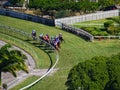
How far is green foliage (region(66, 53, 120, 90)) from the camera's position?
25.6m

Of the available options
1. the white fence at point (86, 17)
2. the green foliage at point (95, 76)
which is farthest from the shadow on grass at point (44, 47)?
the green foliage at point (95, 76)

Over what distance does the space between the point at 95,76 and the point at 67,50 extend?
14.6m

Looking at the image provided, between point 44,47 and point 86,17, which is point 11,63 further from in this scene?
point 86,17

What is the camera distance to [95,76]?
2602 centimetres

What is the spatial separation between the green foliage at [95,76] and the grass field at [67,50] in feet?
10.5

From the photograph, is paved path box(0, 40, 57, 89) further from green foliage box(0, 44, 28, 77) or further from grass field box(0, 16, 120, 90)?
green foliage box(0, 44, 28, 77)

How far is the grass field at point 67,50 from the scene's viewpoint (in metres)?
30.1

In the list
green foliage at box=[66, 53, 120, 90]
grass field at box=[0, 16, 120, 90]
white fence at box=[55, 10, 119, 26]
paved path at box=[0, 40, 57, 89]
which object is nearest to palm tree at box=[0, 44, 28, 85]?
grass field at box=[0, 16, 120, 90]

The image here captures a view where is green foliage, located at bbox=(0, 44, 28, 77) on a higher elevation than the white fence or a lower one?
higher

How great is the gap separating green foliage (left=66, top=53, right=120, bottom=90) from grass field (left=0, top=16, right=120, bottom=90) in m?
3.20

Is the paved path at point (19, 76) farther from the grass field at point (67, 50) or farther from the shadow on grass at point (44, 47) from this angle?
the shadow on grass at point (44, 47)

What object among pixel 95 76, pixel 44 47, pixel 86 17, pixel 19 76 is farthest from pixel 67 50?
pixel 86 17

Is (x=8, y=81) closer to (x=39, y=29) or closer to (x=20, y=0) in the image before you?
(x=39, y=29)

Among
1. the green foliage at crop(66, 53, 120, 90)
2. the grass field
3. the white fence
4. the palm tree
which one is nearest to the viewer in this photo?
the green foliage at crop(66, 53, 120, 90)
